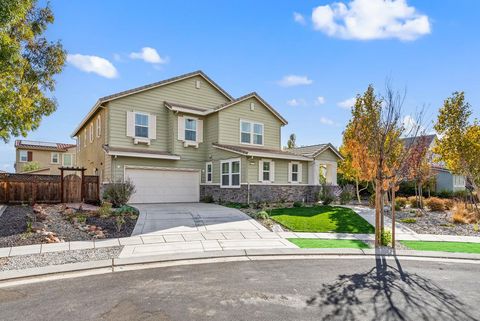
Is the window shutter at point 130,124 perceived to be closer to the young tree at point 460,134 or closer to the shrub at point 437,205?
the young tree at point 460,134

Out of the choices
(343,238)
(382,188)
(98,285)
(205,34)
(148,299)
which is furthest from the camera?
(205,34)

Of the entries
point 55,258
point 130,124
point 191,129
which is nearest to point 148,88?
point 130,124

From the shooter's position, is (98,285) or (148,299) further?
(98,285)

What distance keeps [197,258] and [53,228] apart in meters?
5.58

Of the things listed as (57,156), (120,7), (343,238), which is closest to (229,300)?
(343,238)

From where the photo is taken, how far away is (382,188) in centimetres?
981

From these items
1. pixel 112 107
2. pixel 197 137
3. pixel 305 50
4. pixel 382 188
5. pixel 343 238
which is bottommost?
pixel 343 238

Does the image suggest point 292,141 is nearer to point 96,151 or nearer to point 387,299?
point 96,151

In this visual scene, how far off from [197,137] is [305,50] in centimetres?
950

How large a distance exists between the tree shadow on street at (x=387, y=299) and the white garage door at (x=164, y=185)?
14.9m

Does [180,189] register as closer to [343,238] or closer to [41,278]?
[343,238]

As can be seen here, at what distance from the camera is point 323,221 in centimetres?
1326

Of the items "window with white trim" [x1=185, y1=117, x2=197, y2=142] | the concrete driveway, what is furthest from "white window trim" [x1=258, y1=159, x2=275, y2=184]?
"window with white trim" [x1=185, y1=117, x2=197, y2=142]

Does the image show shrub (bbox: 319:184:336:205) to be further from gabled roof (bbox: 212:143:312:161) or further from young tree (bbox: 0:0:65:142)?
young tree (bbox: 0:0:65:142)
